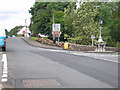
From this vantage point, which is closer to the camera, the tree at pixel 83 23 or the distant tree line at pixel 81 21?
the tree at pixel 83 23

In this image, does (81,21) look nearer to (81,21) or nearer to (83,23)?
(81,21)

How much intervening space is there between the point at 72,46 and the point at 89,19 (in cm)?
1197

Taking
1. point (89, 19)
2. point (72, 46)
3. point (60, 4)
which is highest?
point (60, 4)

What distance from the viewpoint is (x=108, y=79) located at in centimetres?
934

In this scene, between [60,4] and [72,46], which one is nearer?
[72,46]

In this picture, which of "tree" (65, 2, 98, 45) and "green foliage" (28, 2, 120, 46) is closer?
"tree" (65, 2, 98, 45)

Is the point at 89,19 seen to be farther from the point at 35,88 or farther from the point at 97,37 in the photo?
the point at 35,88

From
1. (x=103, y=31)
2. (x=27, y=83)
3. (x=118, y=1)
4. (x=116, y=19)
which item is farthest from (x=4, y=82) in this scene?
(x=118, y=1)

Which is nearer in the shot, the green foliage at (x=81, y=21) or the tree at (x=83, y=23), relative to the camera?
the tree at (x=83, y=23)

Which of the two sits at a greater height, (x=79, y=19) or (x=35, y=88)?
(x=79, y=19)

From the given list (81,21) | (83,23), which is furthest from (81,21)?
(83,23)

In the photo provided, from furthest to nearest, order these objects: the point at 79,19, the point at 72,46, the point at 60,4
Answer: the point at 60,4
the point at 79,19
the point at 72,46

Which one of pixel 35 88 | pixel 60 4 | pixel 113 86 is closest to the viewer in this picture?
pixel 35 88

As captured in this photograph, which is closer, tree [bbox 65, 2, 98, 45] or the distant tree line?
tree [bbox 65, 2, 98, 45]
